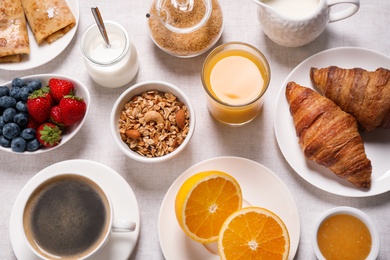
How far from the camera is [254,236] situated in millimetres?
1803

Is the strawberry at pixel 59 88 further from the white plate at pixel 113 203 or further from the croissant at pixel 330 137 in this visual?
the croissant at pixel 330 137

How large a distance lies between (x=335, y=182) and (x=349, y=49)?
44cm

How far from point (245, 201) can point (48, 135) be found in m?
0.66

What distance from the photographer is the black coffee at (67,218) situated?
1789mm

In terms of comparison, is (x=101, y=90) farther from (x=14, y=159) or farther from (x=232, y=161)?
(x=232, y=161)

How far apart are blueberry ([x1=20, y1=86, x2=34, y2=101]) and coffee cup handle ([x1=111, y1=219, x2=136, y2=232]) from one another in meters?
0.50

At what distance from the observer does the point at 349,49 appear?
6.54 feet

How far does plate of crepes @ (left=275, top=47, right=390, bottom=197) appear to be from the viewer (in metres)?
1.89

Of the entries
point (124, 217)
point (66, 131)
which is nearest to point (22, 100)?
point (66, 131)

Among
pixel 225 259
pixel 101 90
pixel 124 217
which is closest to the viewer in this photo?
pixel 225 259

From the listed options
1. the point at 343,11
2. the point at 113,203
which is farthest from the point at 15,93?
the point at 343,11

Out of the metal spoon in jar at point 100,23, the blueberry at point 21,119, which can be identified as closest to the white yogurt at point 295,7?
the metal spoon in jar at point 100,23

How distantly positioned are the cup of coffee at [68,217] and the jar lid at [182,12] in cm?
60

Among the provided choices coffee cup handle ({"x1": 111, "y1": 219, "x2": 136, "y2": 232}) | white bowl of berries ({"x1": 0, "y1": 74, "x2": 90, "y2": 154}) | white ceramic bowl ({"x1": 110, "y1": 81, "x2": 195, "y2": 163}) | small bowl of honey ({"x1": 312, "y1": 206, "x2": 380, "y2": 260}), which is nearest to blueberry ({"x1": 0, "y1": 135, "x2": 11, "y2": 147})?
white bowl of berries ({"x1": 0, "y1": 74, "x2": 90, "y2": 154})
